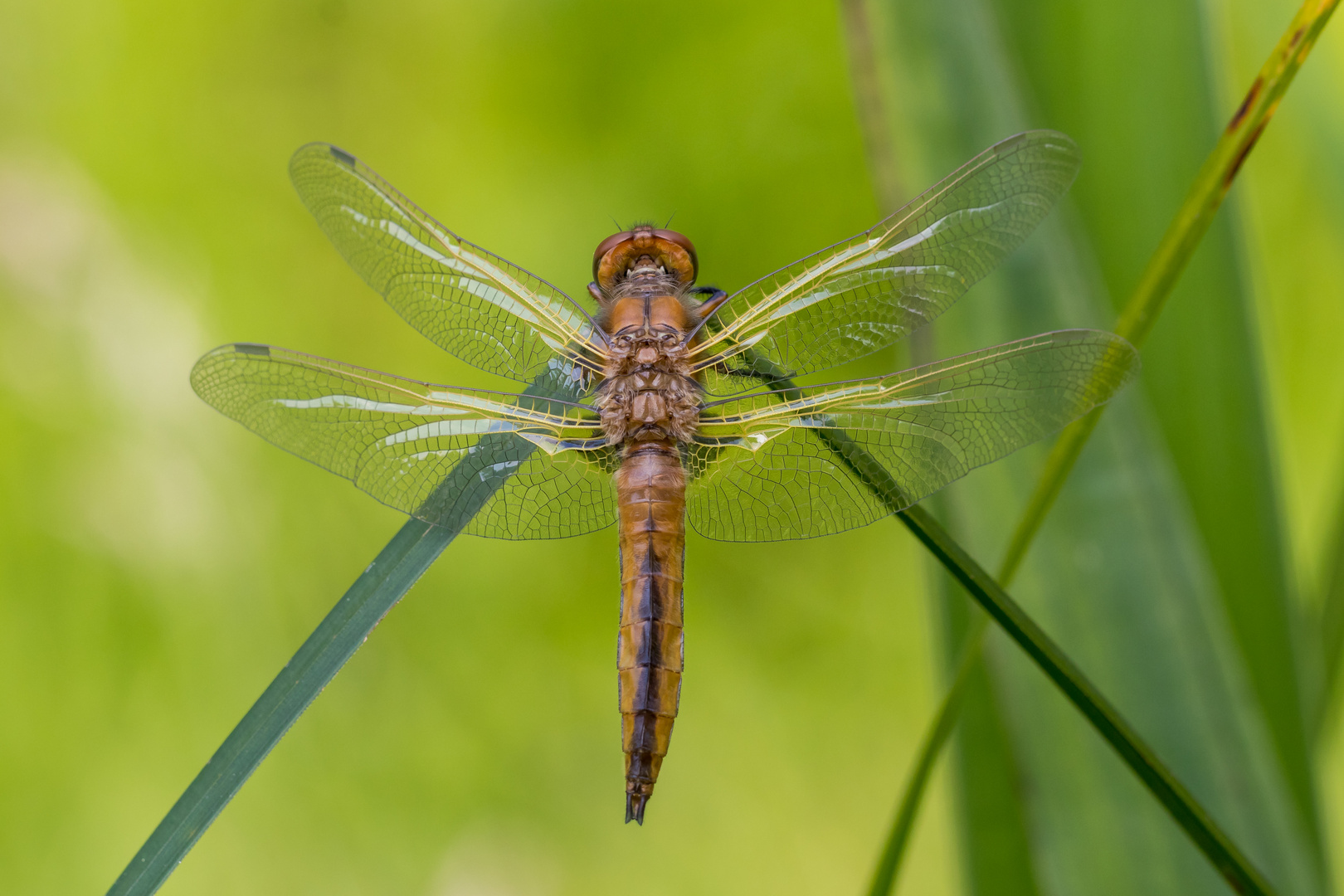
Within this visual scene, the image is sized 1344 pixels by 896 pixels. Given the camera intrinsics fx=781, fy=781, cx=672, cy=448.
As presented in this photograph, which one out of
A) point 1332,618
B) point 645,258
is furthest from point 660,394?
point 1332,618

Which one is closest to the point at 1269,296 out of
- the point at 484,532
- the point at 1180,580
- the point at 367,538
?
the point at 1180,580

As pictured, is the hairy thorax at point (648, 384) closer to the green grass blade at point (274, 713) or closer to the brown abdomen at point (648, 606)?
the brown abdomen at point (648, 606)

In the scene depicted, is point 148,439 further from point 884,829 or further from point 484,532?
point 884,829

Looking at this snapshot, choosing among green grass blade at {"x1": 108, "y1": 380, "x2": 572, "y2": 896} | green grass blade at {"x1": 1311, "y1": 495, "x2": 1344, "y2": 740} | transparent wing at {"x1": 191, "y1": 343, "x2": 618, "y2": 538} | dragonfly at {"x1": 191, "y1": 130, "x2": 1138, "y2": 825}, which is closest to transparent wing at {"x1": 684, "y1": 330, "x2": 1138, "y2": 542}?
dragonfly at {"x1": 191, "y1": 130, "x2": 1138, "y2": 825}

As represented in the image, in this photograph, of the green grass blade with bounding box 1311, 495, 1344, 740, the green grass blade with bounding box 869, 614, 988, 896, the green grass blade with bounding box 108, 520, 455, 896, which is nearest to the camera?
the green grass blade with bounding box 108, 520, 455, 896

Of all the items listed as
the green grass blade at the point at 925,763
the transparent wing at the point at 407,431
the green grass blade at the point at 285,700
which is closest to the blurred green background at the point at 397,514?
the green grass blade at the point at 925,763

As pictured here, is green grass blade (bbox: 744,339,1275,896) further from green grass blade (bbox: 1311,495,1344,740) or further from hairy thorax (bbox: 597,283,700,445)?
green grass blade (bbox: 1311,495,1344,740)

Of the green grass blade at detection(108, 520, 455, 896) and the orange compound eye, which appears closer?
the green grass blade at detection(108, 520, 455, 896)

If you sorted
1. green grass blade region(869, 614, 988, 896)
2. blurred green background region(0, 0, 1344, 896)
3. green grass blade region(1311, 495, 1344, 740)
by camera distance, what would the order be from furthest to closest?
blurred green background region(0, 0, 1344, 896) → green grass blade region(1311, 495, 1344, 740) → green grass blade region(869, 614, 988, 896)
